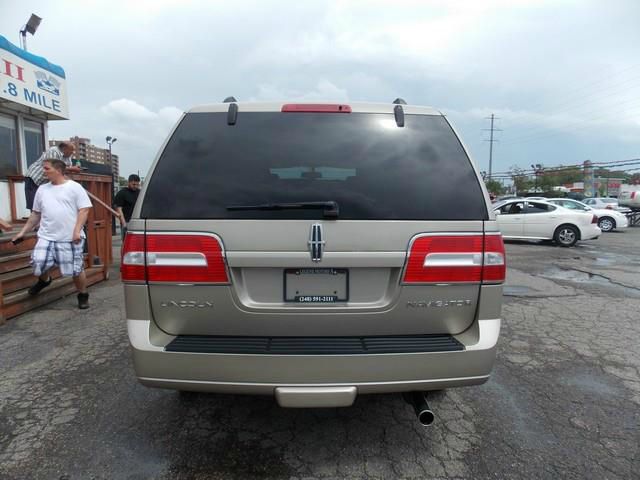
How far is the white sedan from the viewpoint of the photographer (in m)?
12.8

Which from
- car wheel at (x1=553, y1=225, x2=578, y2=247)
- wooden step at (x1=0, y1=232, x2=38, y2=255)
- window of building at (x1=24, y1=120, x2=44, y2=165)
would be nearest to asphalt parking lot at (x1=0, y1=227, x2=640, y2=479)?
wooden step at (x1=0, y1=232, x2=38, y2=255)

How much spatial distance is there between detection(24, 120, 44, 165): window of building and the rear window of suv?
33.3 feet

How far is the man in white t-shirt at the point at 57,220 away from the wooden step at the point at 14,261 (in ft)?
1.10

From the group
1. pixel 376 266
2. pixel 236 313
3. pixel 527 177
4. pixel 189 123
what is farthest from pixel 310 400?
pixel 527 177

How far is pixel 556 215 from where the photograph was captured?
42.3 ft

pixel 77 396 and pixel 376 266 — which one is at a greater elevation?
pixel 376 266

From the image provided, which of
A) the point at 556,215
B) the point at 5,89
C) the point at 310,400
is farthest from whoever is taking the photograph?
the point at 556,215

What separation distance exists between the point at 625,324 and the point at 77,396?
5608 mm

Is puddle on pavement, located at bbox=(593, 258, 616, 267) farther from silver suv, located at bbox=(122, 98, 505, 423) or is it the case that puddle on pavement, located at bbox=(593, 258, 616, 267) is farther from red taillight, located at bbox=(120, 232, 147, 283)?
red taillight, located at bbox=(120, 232, 147, 283)

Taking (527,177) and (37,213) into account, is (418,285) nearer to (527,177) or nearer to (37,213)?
(37,213)

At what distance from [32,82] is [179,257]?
33.7ft

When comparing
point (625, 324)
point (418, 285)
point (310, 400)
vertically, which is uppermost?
point (418, 285)

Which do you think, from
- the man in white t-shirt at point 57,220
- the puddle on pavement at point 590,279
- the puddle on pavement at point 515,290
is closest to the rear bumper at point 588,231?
the puddle on pavement at point 590,279

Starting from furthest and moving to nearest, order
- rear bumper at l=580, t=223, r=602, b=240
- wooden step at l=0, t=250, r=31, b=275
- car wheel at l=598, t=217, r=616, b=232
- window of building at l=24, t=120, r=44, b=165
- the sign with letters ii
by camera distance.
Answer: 1. car wheel at l=598, t=217, r=616, b=232
2. rear bumper at l=580, t=223, r=602, b=240
3. window of building at l=24, t=120, r=44, b=165
4. the sign with letters ii
5. wooden step at l=0, t=250, r=31, b=275
